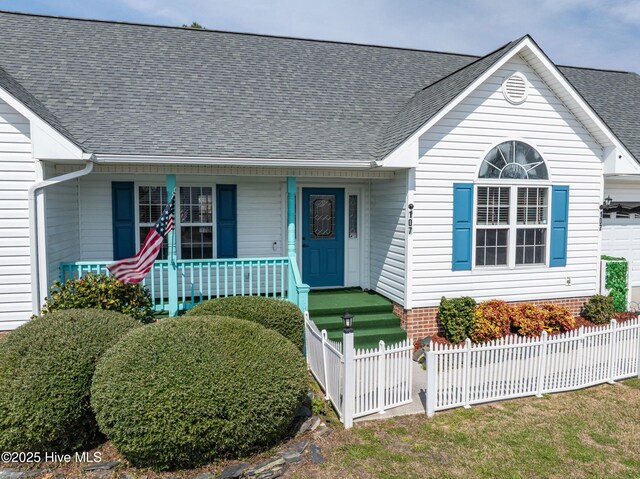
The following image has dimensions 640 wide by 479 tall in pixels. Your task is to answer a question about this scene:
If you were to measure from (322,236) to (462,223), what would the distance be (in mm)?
3129

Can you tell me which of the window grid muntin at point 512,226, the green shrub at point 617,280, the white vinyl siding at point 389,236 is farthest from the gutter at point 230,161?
the green shrub at point 617,280

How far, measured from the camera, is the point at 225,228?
31.8 feet

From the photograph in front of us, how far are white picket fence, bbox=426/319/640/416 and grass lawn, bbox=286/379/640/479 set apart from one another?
0.75 feet

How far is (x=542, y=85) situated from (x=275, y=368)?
7.84 meters

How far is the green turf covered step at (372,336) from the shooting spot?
335 inches

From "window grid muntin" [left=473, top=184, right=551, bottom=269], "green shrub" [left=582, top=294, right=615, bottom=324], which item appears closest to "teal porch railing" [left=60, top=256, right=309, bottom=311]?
"window grid muntin" [left=473, top=184, right=551, bottom=269]

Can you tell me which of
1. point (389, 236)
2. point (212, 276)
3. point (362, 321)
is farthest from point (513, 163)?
point (212, 276)

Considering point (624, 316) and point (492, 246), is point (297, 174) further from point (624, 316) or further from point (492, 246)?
point (624, 316)

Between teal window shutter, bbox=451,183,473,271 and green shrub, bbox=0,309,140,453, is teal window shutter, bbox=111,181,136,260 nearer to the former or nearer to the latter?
green shrub, bbox=0,309,140,453

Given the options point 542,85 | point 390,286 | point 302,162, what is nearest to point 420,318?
point 390,286

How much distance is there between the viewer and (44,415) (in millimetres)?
4801

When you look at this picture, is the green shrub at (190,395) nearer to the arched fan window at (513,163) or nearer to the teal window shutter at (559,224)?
the arched fan window at (513,163)

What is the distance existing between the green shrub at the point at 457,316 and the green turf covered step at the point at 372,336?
861mm

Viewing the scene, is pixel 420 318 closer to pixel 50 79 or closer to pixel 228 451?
pixel 228 451
